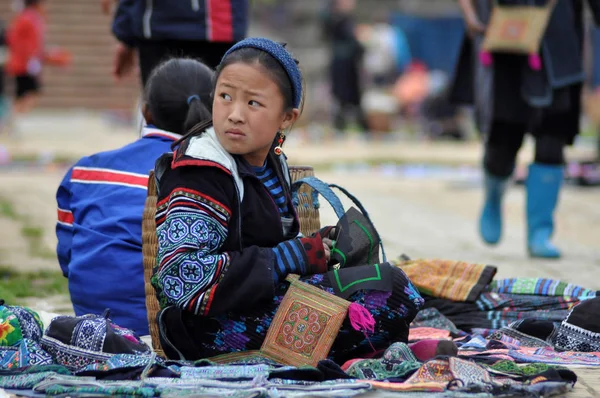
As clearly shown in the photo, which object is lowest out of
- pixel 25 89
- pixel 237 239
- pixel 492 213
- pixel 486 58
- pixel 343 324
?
pixel 25 89

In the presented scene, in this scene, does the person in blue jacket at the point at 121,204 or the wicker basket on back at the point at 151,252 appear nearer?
the wicker basket on back at the point at 151,252

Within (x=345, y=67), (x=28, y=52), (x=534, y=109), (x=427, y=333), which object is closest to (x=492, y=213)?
(x=534, y=109)

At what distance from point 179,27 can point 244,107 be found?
1.88 metres

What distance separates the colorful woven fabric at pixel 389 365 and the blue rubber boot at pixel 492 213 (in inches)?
132

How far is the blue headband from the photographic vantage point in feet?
10.8

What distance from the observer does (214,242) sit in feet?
10.4

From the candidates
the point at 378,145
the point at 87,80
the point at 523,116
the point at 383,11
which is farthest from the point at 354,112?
the point at 523,116

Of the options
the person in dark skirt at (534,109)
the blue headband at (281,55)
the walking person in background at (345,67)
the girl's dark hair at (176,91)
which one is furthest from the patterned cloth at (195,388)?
the walking person in background at (345,67)

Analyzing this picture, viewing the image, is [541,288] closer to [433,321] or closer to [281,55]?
[433,321]

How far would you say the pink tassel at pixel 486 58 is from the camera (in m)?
6.15

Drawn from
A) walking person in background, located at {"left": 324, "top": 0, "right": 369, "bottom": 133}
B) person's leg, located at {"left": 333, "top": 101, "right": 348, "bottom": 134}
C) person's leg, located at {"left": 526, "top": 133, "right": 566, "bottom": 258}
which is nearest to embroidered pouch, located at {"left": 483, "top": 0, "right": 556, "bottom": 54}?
person's leg, located at {"left": 526, "top": 133, "right": 566, "bottom": 258}

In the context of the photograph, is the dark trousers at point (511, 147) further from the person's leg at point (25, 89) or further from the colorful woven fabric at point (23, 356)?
the person's leg at point (25, 89)

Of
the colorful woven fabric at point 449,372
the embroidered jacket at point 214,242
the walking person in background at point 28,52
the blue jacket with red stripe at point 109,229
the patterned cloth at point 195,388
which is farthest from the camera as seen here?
the walking person in background at point 28,52

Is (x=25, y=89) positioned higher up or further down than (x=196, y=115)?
further down
